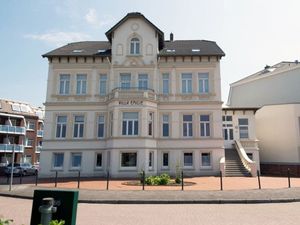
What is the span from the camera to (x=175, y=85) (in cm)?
2586

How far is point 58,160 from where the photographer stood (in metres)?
25.3

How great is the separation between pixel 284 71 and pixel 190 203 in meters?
31.6

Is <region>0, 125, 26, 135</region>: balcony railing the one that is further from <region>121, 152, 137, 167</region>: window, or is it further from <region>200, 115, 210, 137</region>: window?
<region>200, 115, 210, 137</region>: window

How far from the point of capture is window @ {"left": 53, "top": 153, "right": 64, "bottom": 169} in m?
25.1

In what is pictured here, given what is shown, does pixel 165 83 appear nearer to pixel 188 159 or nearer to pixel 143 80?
pixel 143 80

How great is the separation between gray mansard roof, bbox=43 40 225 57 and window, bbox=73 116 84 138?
6.49 m

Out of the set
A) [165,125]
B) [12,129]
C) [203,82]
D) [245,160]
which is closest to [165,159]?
[165,125]

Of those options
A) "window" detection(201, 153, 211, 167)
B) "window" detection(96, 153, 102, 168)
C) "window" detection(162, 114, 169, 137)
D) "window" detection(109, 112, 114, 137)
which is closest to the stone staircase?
"window" detection(201, 153, 211, 167)

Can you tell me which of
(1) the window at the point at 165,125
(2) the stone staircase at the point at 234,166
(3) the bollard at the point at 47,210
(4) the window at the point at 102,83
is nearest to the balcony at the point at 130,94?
(4) the window at the point at 102,83

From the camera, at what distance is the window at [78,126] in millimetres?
25547

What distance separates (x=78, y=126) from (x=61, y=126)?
5.52 ft

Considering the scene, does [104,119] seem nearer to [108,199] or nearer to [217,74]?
[217,74]

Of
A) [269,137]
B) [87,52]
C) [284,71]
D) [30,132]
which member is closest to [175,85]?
[87,52]

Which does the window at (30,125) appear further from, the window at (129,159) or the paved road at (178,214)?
the paved road at (178,214)
